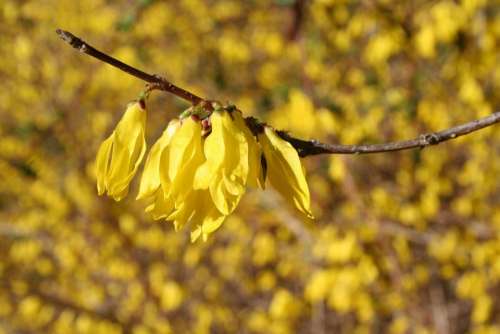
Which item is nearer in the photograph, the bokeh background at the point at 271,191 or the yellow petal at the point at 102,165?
the yellow petal at the point at 102,165

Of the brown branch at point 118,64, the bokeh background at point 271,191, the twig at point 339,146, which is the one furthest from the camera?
the bokeh background at point 271,191

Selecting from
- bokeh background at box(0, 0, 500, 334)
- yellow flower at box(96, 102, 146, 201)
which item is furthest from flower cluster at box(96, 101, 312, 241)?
bokeh background at box(0, 0, 500, 334)

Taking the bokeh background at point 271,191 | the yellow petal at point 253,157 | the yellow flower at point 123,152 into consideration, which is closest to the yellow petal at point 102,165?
the yellow flower at point 123,152

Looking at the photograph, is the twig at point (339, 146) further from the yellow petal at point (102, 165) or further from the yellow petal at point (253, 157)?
the yellow petal at point (102, 165)

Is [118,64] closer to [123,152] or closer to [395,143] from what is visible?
[123,152]

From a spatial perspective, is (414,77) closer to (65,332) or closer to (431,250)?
(431,250)

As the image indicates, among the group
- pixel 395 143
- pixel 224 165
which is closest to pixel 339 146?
pixel 395 143

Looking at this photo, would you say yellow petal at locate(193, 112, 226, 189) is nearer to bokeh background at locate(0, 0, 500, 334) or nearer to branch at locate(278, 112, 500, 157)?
branch at locate(278, 112, 500, 157)
